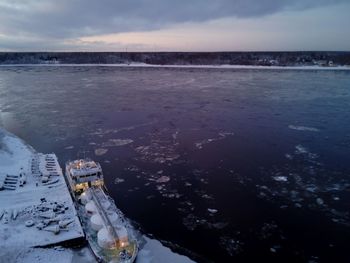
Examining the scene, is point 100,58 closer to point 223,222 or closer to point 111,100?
point 111,100

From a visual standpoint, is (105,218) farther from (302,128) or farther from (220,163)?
(302,128)

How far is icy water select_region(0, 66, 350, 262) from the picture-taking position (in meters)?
19.8

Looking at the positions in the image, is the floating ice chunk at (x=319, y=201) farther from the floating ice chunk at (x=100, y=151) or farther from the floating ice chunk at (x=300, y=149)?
the floating ice chunk at (x=100, y=151)

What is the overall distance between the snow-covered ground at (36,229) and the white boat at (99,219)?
2.03ft

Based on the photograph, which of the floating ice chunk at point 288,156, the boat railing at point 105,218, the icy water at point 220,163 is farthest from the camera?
the floating ice chunk at point 288,156

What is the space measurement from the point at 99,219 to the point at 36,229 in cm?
362

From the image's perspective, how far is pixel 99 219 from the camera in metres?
19.3

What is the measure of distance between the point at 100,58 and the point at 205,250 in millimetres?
187341

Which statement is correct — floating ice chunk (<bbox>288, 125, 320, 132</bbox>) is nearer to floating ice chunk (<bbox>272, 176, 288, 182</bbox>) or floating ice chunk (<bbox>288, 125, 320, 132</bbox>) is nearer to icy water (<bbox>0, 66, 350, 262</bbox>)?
icy water (<bbox>0, 66, 350, 262</bbox>)

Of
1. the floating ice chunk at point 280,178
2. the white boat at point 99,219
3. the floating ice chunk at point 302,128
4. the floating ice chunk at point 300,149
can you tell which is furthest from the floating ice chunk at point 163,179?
the floating ice chunk at point 302,128

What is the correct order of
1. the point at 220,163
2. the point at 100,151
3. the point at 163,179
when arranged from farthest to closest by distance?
the point at 100,151 < the point at 220,163 < the point at 163,179

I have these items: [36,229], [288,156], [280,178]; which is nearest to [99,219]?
[36,229]

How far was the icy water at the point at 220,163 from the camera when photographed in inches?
778

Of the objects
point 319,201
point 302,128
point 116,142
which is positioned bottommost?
point 319,201
